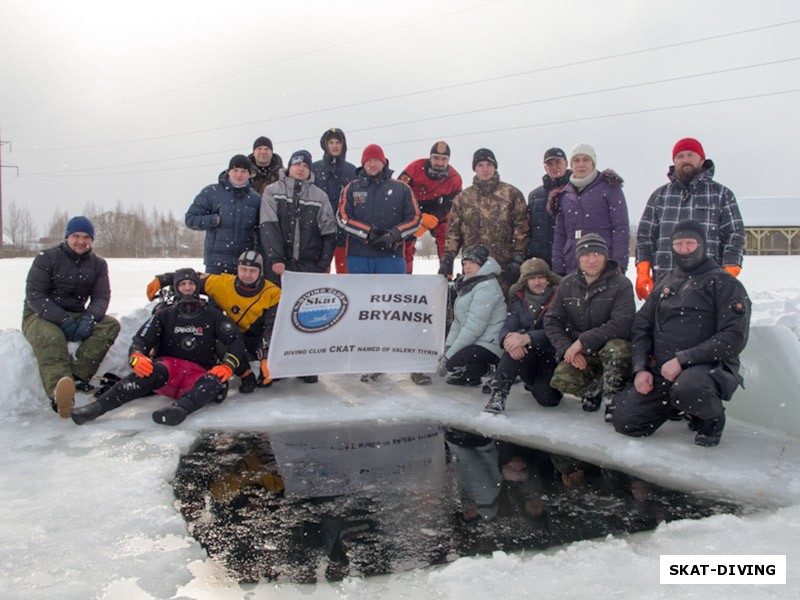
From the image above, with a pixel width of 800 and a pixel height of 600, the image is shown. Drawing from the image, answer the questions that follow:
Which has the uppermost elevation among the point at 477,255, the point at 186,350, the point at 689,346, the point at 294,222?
the point at 294,222

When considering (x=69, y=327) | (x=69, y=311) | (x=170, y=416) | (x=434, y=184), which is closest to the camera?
(x=170, y=416)

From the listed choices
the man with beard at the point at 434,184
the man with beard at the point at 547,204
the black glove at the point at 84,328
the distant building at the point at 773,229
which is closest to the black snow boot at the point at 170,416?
the black glove at the point at 84,328

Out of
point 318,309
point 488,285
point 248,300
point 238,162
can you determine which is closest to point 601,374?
point 488,285

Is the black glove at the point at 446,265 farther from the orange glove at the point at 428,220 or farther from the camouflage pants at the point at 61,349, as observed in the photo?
the camouflage pants at the point at 61,349

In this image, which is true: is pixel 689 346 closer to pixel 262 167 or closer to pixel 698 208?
pixel 698 208

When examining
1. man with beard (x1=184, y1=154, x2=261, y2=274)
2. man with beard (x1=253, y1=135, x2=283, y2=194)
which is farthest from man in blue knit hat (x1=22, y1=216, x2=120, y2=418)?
man with beard (x1=253, y1=135, x2=283, y2=194)

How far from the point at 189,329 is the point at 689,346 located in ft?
12.9

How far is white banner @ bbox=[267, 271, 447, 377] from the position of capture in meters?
5.63

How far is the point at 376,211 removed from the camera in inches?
236

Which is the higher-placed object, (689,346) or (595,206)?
(595,206)

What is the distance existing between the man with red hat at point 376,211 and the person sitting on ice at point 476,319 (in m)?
0.78

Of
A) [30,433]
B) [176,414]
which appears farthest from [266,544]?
[30,433]

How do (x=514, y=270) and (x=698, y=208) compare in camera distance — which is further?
(x=514, y=270)

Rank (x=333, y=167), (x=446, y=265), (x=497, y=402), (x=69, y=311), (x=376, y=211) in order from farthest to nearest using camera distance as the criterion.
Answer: (x=333, y=167), (x=446, y=265), (x=376, y=211), (x=69, y=311), (x=497, y=402)
